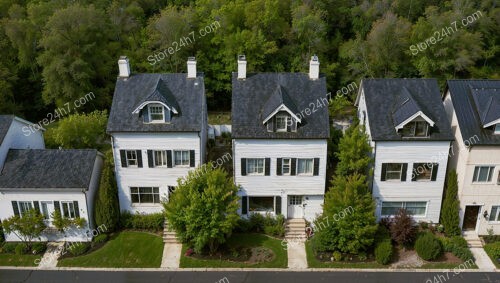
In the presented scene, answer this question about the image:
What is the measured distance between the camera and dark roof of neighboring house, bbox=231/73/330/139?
36688mm

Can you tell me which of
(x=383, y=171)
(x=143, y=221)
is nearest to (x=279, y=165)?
(x=383, y=171)

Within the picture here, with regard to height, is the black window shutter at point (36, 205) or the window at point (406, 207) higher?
the black window shutter at point (36, 205)

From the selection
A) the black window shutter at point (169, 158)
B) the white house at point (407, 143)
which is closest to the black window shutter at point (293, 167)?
the white house at point (407, 143)

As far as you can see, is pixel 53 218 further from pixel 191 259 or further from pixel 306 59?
pixel 306 59

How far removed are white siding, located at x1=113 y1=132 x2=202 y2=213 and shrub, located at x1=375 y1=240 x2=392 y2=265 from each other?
47.8 ft

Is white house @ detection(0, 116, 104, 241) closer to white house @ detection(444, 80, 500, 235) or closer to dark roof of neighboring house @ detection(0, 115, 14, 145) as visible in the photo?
dark roof of neighboring house @ detection(0, 115, 14, 145)

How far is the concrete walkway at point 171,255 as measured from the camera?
3550 cm

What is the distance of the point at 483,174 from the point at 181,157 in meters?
22.5

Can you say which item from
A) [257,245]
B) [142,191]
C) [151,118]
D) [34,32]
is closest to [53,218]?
[142,191]

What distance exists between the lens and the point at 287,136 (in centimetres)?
3653

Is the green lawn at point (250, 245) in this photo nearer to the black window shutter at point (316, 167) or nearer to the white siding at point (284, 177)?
the white siding at point (284, 177)

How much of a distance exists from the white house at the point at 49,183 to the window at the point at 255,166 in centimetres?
1162

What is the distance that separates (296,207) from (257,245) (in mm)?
4484

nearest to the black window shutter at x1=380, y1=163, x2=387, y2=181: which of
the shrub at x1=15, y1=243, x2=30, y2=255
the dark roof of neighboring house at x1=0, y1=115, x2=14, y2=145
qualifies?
the shrub at x1=15, y1=243, x2=30, y2=255
